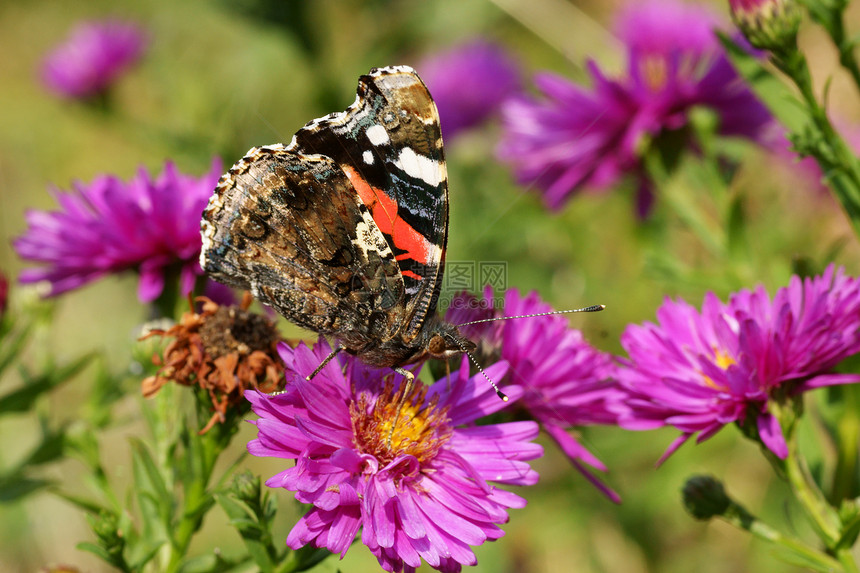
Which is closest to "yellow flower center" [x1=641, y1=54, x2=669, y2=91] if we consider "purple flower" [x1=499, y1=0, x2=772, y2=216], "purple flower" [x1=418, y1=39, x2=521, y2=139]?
"purple flower" [x1=499, y1=0, x2=772, y2=216]

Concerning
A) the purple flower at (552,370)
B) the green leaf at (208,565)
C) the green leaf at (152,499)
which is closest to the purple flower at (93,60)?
the green leaf at (152,499)

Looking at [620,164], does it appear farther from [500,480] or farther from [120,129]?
[120,129]

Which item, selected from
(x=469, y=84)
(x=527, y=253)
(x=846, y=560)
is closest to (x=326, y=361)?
(x=846, y=560)

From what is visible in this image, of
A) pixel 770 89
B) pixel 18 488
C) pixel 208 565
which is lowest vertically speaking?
pixel 18 488

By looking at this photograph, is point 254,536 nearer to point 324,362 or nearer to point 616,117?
point 324,362

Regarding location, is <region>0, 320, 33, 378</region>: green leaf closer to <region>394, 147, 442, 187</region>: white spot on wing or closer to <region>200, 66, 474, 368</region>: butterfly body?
<region>200, 66, 474, 368</region>: butterfly body

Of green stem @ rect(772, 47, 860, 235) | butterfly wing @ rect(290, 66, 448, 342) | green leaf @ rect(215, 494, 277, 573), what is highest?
green stem @ rect(772, 47, 860, 235)

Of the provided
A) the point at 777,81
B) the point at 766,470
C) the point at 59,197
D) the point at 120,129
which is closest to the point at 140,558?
the point at 59,197
